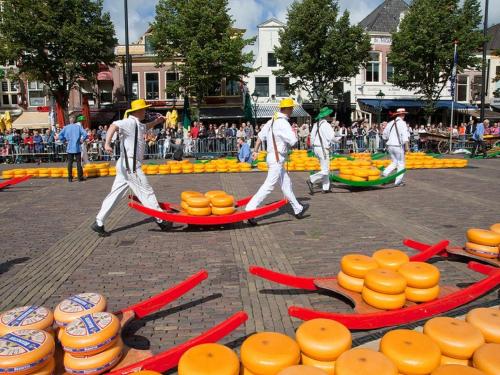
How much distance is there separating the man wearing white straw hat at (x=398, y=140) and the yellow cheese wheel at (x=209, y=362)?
10.5m

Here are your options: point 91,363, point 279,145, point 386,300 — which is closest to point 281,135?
point 279,145

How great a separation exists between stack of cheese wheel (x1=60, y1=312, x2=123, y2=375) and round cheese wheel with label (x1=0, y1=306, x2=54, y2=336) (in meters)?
0.24

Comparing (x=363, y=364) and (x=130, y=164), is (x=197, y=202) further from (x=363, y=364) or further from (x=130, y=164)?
(x=363, y=364)

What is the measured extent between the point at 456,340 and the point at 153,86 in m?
41.2

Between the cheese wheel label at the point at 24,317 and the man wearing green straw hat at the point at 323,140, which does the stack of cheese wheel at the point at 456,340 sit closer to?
the cheese wheel label at the point at 24,317

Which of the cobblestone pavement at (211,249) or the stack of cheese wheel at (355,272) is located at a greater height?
the stack of cheese wheel at (355,272)

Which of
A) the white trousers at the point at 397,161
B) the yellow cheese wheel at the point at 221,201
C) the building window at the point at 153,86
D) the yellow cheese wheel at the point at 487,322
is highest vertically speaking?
the building window at the point at 153,86

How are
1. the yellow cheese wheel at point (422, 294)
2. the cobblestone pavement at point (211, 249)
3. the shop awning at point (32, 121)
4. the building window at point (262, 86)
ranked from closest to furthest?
the yellow cheese wheel at point (422, 294) → the cobblestone pavement at point (211, 249) → the shop awning at point (32, 121) → the building window at point (262, 86)

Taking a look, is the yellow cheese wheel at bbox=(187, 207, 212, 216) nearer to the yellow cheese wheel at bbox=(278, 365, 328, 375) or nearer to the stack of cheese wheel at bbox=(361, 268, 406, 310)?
the stack of cheese wheel at bbox=(361, 268, 406, 310)

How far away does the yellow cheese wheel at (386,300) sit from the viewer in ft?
12.5

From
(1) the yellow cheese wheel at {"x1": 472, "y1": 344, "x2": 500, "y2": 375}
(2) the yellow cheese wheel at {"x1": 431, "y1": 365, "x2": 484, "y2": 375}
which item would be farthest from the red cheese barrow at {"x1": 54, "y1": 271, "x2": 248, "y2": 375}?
(1) the yellow cheese wheel at {"x1": 472, "y1": 344, "x2": 500, "y2": 375}

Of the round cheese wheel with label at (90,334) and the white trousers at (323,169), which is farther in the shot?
the white trousers at (323,169)

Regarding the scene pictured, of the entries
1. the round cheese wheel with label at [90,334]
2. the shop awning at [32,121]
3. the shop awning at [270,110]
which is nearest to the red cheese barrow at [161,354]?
the round cheese wheel with label at [90,334]

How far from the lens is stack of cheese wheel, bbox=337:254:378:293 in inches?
167
